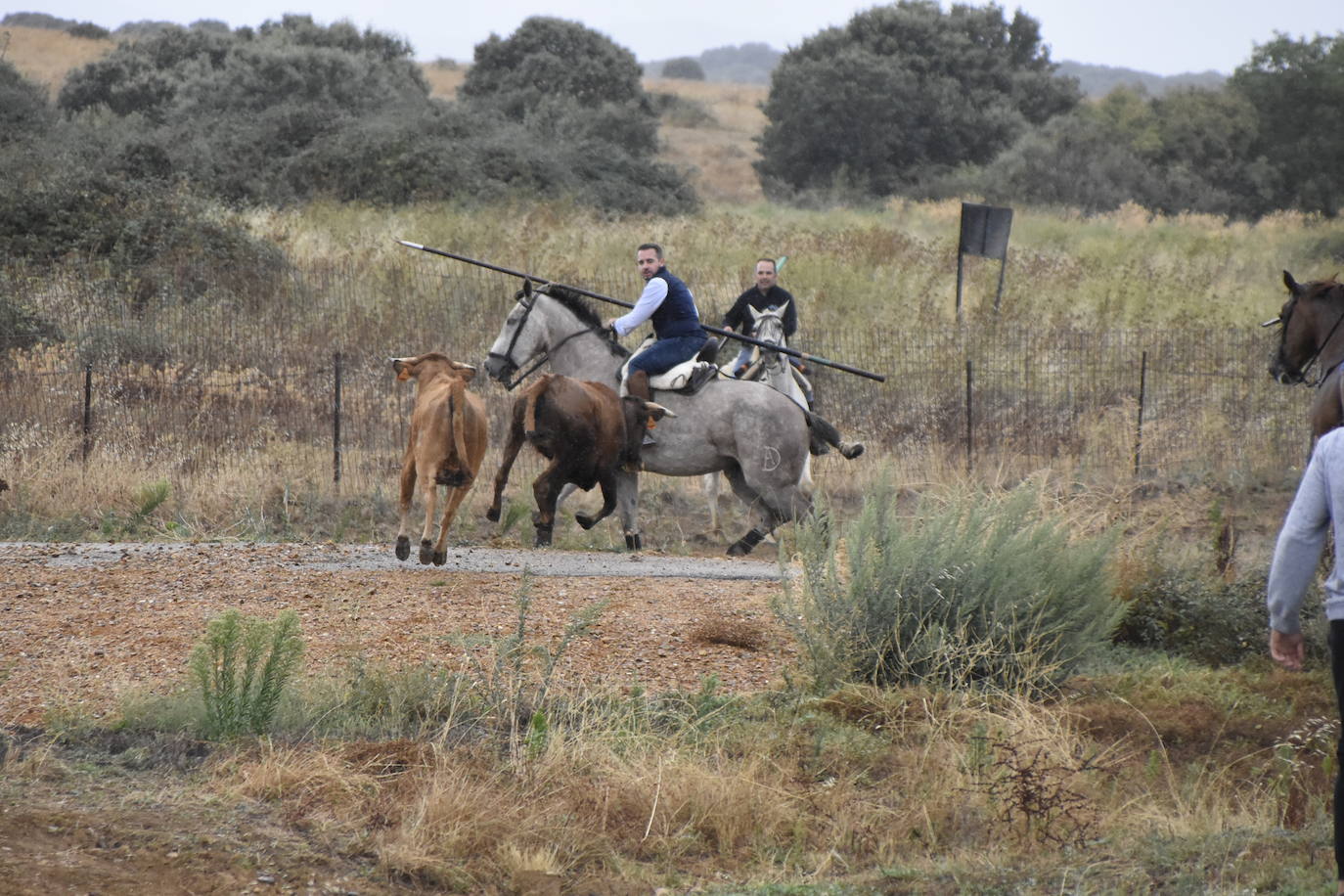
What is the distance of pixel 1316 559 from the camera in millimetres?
5125

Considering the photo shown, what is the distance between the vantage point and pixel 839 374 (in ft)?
67.2

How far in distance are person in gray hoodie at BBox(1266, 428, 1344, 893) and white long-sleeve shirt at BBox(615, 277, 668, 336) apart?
8045 mm

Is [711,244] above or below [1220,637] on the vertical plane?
above

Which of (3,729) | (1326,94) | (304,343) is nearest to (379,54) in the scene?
(1326,94)

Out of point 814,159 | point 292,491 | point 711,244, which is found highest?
point 814,159

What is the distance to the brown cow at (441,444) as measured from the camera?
10.5 m

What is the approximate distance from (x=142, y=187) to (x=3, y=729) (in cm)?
2152

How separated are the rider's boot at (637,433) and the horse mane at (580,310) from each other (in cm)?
51

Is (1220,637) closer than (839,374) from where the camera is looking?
Yes

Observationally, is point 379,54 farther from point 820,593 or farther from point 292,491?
point 820,593

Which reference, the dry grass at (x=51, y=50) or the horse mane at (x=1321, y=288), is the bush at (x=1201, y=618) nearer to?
the horse mane at (x=1321, y=288)

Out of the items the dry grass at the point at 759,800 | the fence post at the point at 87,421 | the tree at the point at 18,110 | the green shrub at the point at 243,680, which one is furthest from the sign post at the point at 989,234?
the tree at the point at 18,110

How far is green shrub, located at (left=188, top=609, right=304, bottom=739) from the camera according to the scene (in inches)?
263

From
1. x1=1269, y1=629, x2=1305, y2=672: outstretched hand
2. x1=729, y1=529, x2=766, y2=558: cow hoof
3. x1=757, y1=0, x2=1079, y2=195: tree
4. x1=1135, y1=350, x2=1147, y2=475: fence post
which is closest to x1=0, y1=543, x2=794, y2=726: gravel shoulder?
x1=729, y1=529, x2=766, y2=558: cow hoof
